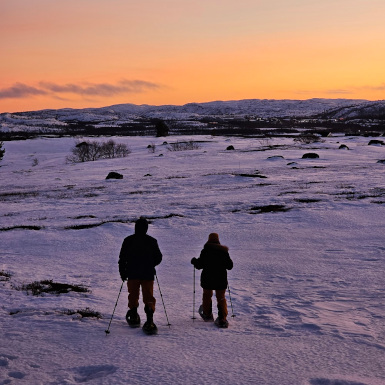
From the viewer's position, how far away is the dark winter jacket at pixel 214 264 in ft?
26.4

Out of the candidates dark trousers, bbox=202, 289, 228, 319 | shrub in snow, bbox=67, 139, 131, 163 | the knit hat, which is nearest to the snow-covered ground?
dark trousers, bbox=202, 289, 228, 319

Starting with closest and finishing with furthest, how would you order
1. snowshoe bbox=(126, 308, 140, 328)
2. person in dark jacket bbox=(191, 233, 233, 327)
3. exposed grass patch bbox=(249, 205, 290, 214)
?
snowshoe bbox=(126, 308, 140, 328), person in dark jacket bbox=(191, 233, 233, 327), exposed grass patch bbox=(249, 205, 290, 214)

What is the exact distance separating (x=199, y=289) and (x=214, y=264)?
3.44 m

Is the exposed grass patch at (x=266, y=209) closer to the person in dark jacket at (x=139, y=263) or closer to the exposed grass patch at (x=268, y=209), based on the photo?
the exposed grass patch at (x=268, y=209)

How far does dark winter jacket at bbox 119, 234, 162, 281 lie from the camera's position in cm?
757

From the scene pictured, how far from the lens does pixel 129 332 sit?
24.2 feet

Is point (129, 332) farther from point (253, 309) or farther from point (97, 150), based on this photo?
point (97, 150)

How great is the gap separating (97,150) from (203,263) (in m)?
64.6

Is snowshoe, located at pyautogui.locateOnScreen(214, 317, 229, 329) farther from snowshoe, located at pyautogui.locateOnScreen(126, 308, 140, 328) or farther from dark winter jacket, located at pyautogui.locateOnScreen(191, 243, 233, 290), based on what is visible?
snowshoe, located at pyautogui.locateOnScreen(126, 308, 140, 328)

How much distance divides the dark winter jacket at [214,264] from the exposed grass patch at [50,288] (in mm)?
3594

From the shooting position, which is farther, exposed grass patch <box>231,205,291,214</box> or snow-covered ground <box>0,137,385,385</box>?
exposed grass patch <box>231,205,291,214</box>

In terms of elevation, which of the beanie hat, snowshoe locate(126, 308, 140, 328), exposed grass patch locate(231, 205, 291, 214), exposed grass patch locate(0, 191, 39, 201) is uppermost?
the beanie hat

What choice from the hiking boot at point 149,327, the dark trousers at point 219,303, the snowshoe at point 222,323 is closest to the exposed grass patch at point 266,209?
the dark trousers at point 219,303

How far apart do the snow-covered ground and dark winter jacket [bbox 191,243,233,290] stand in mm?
765
